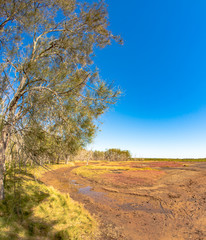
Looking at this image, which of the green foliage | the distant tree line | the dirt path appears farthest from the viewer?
the distant tree line

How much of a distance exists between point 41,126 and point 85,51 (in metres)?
3.32

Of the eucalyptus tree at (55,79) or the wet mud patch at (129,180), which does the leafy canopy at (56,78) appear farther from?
the wet mud patch at (129,180)

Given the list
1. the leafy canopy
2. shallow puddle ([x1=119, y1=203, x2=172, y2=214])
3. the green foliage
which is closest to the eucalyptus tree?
the leafy canopy

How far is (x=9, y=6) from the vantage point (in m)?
4.40

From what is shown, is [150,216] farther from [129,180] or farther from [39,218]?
[129,180]

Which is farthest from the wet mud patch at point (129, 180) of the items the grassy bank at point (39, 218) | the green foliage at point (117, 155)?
the green foliage at point (117, 155)

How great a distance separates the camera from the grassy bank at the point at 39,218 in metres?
4.12

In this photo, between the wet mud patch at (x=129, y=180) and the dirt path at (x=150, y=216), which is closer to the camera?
the dirt path at (x=150, y=216)

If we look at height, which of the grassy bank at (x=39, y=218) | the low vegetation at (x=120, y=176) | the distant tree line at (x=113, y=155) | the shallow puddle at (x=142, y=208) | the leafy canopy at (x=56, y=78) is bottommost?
the distant tree line at (x=113, y=155)

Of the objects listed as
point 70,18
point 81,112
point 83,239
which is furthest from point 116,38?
point 83,239

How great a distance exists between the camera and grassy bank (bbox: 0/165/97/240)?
412 cm

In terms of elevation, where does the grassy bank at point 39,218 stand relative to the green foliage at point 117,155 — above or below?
above

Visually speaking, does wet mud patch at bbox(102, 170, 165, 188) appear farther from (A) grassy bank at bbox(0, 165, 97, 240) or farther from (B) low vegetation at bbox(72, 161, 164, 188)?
(A) grassy bank at bbox(0, 165, 97, 240)

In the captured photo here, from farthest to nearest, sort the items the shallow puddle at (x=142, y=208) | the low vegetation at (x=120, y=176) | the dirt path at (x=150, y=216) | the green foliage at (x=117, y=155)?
the green foliage at (x=117, y=155) → the low vegetation at (x=120, y=176) → the shallow puddle at (x=142, y=208) → the dirt path at (x=150, y=216)
